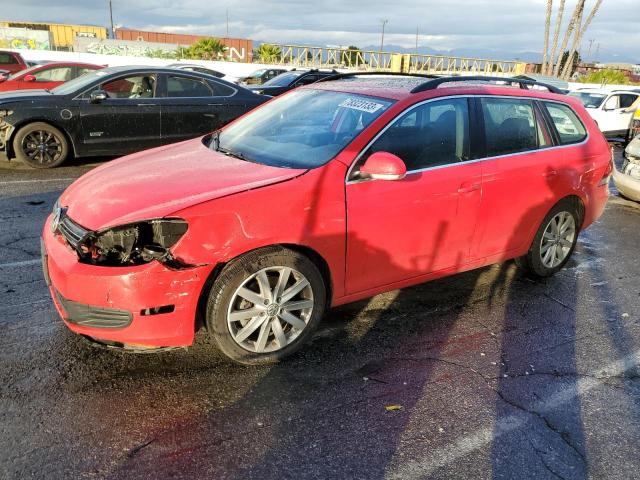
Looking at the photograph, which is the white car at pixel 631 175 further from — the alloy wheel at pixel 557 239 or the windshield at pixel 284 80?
the windshield at pixel 284 80

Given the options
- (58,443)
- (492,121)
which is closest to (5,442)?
(58,443)

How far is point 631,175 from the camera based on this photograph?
24.6 feet

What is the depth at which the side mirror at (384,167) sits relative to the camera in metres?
3.26

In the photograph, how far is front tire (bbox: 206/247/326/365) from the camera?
2969 mm

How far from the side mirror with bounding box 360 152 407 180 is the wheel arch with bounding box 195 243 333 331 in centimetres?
59

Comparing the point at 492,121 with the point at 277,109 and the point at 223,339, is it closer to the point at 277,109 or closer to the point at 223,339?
the point at 277,109

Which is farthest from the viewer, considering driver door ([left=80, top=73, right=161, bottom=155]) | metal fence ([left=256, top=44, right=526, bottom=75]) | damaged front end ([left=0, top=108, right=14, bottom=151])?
metal fence ([left=256, top=44, right=526, bottom=75])

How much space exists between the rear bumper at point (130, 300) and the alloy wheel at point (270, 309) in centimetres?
27

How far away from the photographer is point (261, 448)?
2.56 metres

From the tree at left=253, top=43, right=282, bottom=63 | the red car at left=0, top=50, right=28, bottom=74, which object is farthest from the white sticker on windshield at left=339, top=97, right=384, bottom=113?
the tree at left=253, top=43, right=282, bottom=63

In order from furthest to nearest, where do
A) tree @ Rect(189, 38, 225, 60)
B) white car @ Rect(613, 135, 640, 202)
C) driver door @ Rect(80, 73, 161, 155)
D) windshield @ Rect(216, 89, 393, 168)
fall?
tree @ Rect(189, 38, 225, 60), driver door @ Rect(80, 73, 161, 155), white car @ Rect(613, 135, 640, 202), windshield @ Rect(216, 89, 393, 168)

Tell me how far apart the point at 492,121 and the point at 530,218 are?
0.88 meters

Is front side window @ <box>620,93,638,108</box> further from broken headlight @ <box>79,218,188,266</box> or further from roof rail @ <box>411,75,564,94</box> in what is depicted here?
broken headlight @ <box>79,218,188,266</box>

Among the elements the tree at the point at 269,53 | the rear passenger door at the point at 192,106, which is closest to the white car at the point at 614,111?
the rear passenger door at the point at 192,106
